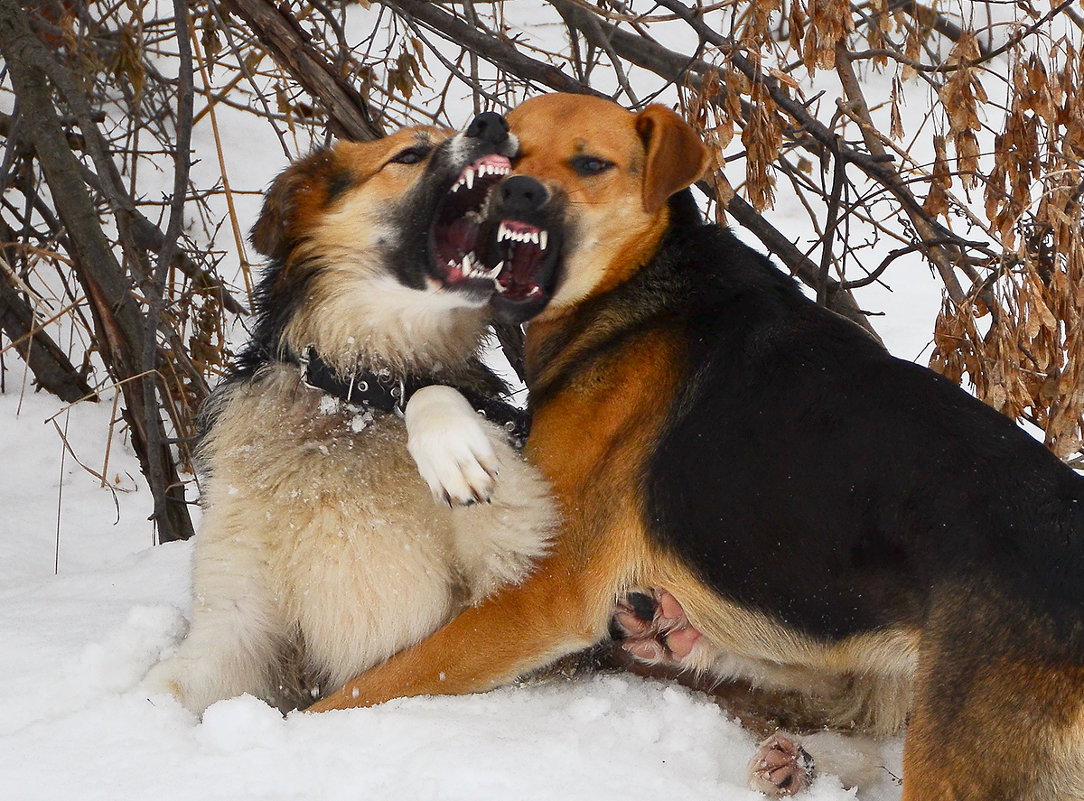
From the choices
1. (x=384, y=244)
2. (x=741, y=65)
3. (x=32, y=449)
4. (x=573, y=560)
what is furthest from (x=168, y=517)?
(x=741, y=65)

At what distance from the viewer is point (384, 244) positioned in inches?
122

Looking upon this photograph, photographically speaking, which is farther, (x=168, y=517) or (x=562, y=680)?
(x=168, y=517)

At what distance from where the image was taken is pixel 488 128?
2.97 meters

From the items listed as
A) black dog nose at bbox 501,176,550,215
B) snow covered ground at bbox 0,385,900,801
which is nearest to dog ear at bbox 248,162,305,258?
black dog nose at bbox 501,176,550,215

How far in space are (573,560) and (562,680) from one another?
348mm

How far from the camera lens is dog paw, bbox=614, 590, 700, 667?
9.09 ft

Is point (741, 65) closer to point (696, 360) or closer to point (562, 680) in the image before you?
point (696, 360)

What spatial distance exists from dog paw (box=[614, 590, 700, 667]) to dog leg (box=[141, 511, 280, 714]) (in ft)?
2.90

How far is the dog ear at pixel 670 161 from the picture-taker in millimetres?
3033

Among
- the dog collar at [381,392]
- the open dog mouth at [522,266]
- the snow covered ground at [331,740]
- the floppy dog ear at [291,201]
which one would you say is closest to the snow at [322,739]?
the snow covered ground at [331,740]

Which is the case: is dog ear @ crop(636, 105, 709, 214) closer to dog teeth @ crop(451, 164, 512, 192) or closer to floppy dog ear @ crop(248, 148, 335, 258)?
dog teeth @ crop(451, 164, 512, 192)

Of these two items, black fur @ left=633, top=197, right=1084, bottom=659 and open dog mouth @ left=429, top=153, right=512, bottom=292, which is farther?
open dog mouth @ left=429, top=153, right=512, bottom=292

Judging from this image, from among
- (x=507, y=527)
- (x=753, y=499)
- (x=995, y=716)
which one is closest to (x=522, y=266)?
(x=507, y=527)

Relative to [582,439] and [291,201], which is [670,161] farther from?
[291,201]
